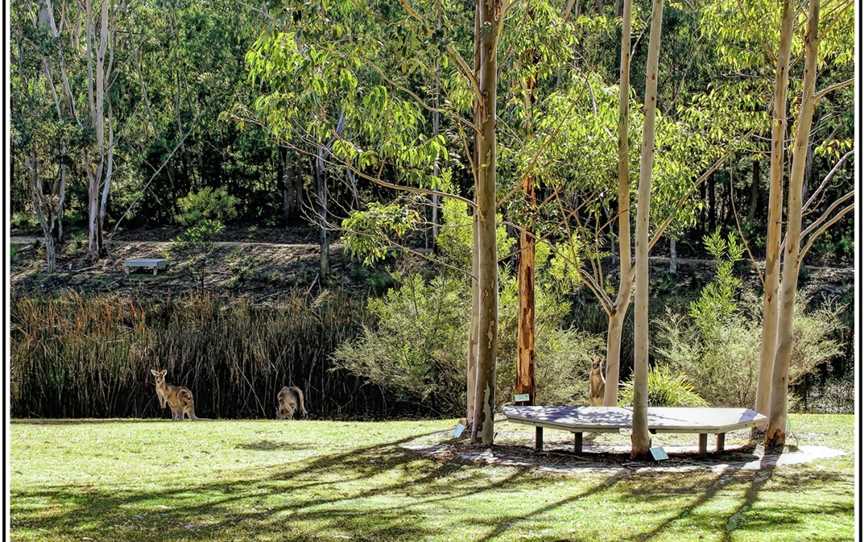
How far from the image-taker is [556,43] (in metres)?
9.52

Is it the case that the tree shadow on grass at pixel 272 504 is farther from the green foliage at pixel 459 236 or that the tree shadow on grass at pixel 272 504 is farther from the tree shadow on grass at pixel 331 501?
the green foliage at pixel 459 236

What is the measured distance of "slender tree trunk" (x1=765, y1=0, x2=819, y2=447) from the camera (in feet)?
26.7

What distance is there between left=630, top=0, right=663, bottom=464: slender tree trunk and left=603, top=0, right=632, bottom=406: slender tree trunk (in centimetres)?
180

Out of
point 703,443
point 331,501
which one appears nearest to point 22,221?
point 703,443

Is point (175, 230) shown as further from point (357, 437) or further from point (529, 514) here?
point (529, 514)

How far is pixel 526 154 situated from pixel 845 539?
562 cm

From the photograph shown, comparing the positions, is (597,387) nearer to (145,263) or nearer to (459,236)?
(459,236)

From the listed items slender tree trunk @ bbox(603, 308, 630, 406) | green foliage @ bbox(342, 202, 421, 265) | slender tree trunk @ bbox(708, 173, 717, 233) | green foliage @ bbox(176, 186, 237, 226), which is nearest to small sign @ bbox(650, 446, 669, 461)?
slender tree trunk @ bbox(603, 308, 630, 406)

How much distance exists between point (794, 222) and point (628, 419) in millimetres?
1848

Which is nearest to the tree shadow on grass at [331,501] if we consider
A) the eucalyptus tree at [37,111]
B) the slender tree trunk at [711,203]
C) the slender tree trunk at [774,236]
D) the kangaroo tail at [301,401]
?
the slender tree trunk at [774,236]

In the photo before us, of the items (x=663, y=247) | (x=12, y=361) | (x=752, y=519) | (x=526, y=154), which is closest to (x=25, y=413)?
(x=12, y=361)

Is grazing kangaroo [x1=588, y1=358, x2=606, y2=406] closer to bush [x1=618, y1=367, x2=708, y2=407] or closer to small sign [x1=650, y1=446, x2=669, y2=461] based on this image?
bush [x1=618, y1=367, x2=708, y2=407]

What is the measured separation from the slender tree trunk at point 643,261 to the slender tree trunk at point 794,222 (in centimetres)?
108

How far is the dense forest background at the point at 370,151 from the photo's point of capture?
360 inches
